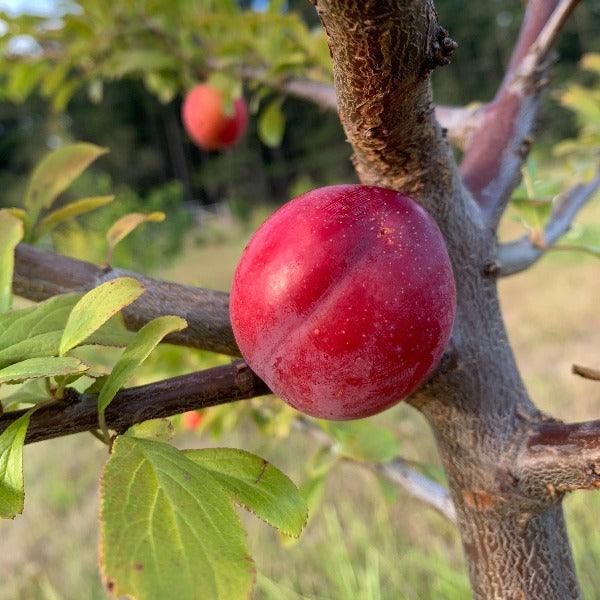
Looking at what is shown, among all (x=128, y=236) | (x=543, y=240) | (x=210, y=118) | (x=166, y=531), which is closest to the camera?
(x=166, y=531)

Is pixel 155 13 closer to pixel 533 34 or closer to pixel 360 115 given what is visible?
pixel 533 34

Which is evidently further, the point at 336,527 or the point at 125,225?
the point at 336,527

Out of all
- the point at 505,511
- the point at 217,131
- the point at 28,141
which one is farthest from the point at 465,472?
the point at 28,141

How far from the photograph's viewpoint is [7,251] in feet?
1.31

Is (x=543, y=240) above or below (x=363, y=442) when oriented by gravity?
above

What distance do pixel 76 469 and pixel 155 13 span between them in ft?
4.77

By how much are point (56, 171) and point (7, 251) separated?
182 millimetres

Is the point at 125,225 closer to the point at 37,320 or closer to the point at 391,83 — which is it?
the point at 37,320

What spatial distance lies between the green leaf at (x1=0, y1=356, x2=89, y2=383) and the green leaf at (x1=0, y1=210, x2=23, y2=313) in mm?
114

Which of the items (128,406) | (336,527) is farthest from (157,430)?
(336,527)

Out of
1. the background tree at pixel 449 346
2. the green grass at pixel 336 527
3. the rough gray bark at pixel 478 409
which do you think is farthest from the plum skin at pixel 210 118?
the rough gray bark at pixel 478 409

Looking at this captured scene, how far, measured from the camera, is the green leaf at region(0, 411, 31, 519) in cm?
30

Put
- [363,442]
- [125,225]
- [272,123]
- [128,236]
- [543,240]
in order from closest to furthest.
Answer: [125,225], [543,240], [363,442], [272,123], [128,236]

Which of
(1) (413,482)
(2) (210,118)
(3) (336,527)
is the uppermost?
(2) (210,118)
